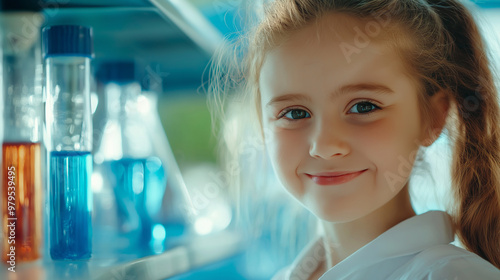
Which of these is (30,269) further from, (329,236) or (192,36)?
(192,36)

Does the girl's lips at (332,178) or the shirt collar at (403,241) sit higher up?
the girl's lips at (332,178)

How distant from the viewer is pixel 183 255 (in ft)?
3.49

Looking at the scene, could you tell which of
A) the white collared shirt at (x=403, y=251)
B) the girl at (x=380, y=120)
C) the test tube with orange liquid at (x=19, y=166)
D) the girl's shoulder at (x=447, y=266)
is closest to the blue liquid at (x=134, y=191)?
the test tube with orange liquid at (x=19, y=166)

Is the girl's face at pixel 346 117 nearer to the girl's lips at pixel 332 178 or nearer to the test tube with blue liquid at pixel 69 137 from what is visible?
the girl's lips at pixel 332 178

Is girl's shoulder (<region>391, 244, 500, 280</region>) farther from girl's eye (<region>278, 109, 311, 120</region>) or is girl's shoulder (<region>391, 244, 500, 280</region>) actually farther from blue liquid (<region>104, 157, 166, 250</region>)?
blue liquid (<region>104, 157, 166, 250</region>)

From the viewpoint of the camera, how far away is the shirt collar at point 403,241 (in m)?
0.88

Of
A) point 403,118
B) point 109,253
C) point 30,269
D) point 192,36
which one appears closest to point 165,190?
point 192,36

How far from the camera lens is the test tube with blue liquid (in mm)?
906

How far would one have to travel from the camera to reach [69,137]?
94cm

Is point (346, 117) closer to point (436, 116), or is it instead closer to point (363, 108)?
point (363, 108)

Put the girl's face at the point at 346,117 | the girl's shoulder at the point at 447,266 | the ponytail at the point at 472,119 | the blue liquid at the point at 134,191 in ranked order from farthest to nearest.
→ the blue liquid at the point at 134,191, the ponytail at the point at 472,119, the girl's face at the point at 346,117, the girl's shoulder at the point at 447,266

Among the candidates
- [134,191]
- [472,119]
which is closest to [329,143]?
[472,119]

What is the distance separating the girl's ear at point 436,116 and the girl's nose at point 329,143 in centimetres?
17

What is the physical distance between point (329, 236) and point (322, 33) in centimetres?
39
